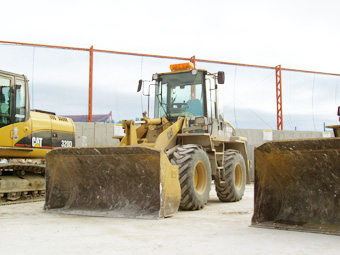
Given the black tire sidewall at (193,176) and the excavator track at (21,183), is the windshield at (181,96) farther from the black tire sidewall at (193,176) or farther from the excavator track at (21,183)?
the excavator track at (21,183)

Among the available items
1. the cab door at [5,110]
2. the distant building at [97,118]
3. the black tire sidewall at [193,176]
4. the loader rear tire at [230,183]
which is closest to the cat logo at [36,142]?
the cab door at [5,110]

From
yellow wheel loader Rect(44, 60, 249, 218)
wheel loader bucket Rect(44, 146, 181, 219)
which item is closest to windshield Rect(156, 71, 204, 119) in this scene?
yellow wheel loader Rect(44, 60, 249, 218)

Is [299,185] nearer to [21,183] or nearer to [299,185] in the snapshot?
[299,185]

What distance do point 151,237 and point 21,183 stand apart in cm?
515

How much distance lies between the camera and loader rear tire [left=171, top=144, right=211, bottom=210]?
7.29 m

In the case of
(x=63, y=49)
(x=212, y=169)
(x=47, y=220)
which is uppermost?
(x=63, y=49)

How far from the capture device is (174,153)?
7.59m

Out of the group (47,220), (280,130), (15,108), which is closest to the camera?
(47,220)

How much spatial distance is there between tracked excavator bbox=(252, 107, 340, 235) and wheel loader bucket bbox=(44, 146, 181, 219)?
141 cm

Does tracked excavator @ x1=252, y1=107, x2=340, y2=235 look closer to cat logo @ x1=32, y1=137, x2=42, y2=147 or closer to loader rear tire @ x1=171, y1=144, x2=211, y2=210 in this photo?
loader rear tire @ x1=171, y1=144, x2=211, y2=210

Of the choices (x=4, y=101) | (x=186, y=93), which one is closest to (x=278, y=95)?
(x=186, y=93)

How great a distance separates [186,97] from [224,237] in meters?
4.56

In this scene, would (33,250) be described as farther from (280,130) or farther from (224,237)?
(280,130)

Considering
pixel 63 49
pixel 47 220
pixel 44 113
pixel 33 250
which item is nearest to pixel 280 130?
pixel 63 49
